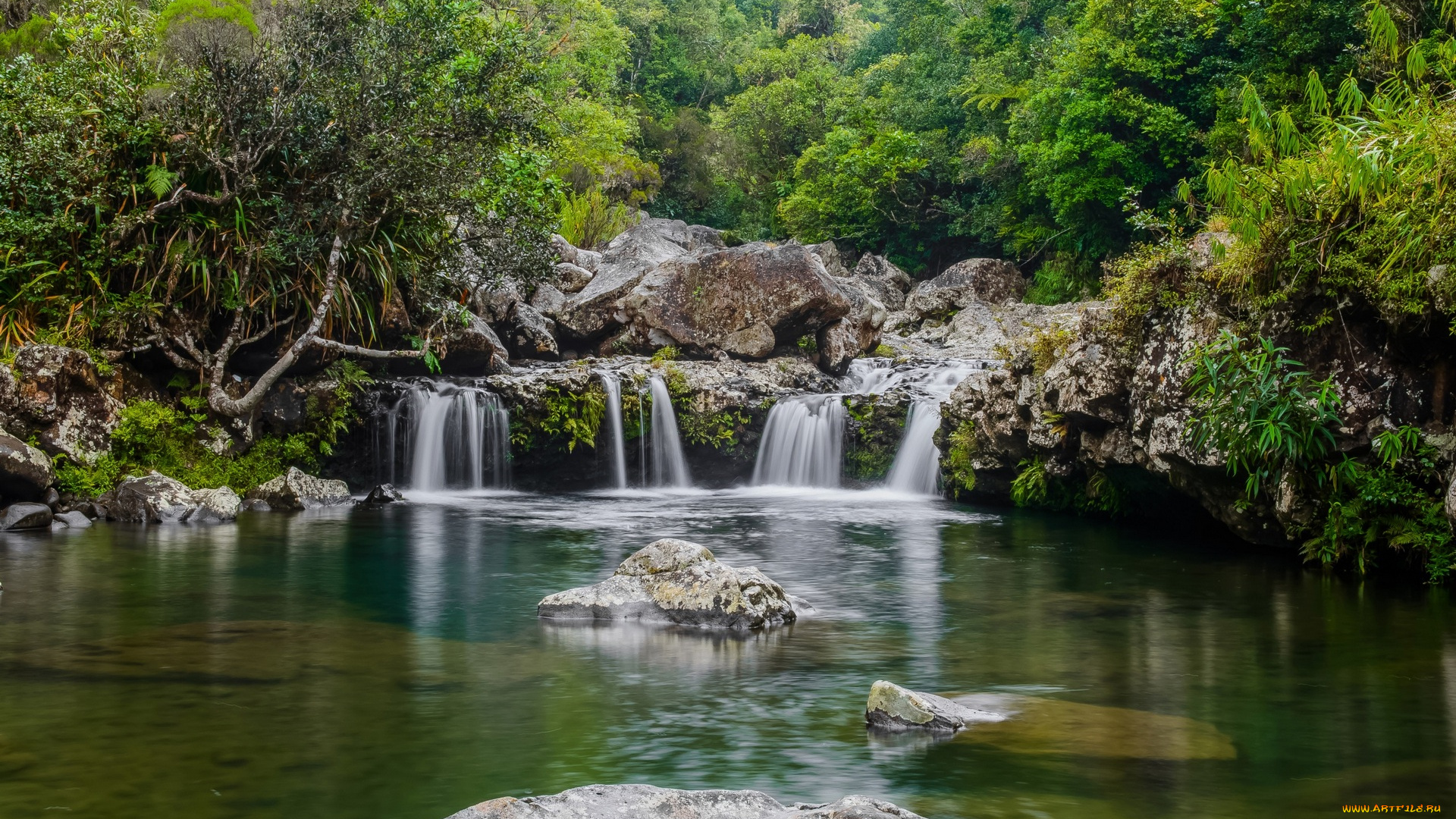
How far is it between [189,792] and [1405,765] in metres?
5.40

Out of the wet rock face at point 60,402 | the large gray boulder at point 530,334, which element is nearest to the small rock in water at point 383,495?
the wet rock face at point 60,402

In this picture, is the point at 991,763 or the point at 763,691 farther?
the point at 763,691

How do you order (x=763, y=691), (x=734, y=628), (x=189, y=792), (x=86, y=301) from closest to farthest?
(x=189, y=792) < (x=763, y=691) < (x=734, y=628) < (x=86, y=301)

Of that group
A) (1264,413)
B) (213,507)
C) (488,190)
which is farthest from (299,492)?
(1264,413)

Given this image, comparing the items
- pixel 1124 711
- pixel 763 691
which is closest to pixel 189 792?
pixel 763 691

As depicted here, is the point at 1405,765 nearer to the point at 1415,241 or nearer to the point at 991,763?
the point at 991,763

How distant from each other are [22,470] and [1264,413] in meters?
13.3

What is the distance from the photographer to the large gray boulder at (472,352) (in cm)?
1911

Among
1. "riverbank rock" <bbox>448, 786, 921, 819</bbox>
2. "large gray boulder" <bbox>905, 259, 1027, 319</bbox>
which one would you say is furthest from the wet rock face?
"large gray boulder" <bbox>905, 259, 1027, 319</bbox>

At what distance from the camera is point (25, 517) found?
515 inches

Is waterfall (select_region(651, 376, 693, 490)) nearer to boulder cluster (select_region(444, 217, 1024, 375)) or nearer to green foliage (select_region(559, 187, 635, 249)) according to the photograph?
boulder cluster (select_region(444, 217, 1024, 375))

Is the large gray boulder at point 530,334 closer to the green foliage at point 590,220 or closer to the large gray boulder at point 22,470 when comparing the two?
the large gray boulder at point 22,470

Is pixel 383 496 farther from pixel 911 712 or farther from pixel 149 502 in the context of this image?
pixel 911 712

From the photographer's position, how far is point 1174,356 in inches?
469
